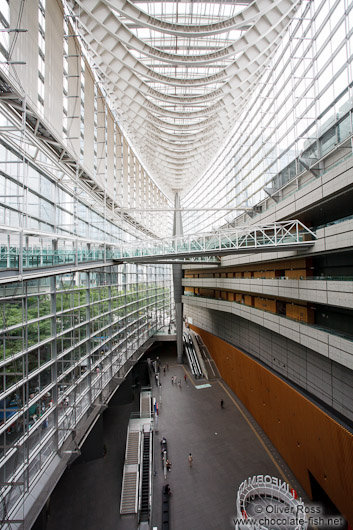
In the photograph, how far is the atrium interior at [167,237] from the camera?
8.41 metres

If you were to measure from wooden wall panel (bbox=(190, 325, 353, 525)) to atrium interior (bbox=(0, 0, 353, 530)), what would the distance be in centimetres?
9

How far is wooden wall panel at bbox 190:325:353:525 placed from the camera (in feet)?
30.8

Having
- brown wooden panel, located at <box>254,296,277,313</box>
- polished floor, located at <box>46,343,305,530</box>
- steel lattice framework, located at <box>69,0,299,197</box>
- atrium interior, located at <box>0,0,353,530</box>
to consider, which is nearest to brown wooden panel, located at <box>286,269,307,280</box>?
atrium interior, located at <box>0,0,353,530</box>

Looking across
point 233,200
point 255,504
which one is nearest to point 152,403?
point 255,504

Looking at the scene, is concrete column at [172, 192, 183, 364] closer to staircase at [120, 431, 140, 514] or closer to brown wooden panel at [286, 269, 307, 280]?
staircase at [120, 431, 140, 514]

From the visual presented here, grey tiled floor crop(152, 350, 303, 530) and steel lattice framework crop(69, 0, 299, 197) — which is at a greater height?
steel lattice framework crop(69, 0, 299, 197)

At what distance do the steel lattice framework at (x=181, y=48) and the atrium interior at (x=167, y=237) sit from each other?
0.09 metres

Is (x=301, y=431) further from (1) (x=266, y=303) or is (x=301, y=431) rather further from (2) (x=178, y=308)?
(2) (x=178, y=308)

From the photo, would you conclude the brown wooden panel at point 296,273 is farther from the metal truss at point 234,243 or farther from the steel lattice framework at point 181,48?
the steel lattice framework at point 181,48

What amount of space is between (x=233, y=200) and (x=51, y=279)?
63.2 ft

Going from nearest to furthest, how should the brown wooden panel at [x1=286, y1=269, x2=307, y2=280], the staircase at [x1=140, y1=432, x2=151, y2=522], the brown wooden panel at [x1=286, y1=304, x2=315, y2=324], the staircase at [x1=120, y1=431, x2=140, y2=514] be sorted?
1. the staircase at [x1=140, y1=432, x2=151, y2=522]
2. the staircase at [x1=120, y1=431, x2=140, y2=514]
3. the brown wooden panel at [x1=286, y1=304, x2=315, y2=324]
4. the brown wooden panel at [x1=286, y1=269, x2=307, y2=280]

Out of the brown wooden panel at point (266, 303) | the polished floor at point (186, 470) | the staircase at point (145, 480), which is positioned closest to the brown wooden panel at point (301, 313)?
the brown wooden panel at point (266, 303)

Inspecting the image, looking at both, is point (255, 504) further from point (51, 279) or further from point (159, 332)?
point (159, 332)

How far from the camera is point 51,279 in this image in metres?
10.8
